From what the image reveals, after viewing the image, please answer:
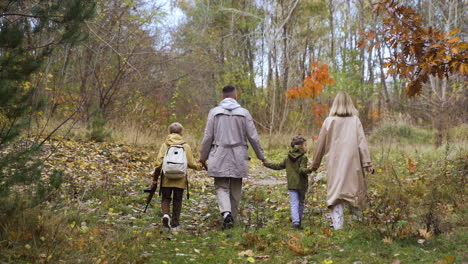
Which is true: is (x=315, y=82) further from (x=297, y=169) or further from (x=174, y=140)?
(x=174, y=140)

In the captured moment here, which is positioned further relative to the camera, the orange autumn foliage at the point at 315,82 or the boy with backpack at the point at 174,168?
the orange autumn foliage at the point at 315,82

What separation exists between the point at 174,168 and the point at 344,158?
7.59 ft

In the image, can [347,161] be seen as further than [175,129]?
No

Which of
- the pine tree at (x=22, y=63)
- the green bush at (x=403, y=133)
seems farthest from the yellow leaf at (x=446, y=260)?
the green bush at (x=403, y=133)

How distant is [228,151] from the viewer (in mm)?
6305

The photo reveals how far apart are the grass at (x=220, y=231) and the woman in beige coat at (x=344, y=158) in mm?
298

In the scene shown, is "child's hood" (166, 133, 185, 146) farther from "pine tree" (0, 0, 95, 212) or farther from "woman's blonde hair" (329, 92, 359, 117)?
"woman's blonde hair" (329, 92, 359, 117)

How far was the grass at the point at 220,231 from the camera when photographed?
425 cm

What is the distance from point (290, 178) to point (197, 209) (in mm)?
2434

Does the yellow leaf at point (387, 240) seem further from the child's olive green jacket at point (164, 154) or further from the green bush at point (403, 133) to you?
the green bush at point (403, 133)

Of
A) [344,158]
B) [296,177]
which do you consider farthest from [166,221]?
[344,158]

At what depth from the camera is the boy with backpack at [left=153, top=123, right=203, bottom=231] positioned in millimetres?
6012

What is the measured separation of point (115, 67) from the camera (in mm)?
15797

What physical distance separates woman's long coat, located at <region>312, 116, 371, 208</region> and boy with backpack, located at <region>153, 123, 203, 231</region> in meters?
2.02
